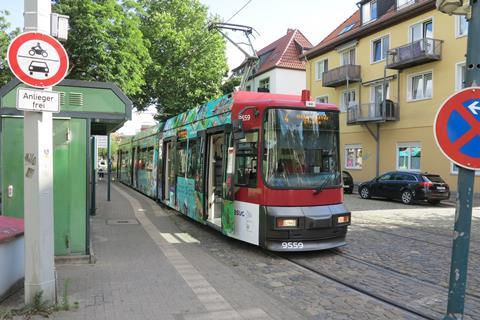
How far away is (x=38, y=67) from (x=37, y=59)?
0.08 m

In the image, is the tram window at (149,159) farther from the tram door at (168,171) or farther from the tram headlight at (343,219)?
the tram headlight at (343,219)

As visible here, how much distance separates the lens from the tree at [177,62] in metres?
30.8

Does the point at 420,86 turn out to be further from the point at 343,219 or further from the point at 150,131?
the point at 343,219

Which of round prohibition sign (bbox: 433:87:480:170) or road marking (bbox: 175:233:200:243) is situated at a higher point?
round prohibition sign (bbox: 433:87:480:170)

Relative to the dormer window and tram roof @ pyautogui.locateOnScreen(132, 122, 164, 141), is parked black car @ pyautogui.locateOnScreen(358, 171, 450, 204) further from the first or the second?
the dormer window

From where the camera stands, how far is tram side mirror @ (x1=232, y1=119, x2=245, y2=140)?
28.0ft

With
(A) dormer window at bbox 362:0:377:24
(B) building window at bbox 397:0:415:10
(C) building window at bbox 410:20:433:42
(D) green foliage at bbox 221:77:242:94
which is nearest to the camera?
(C) building window at bbox 410:20:433:42

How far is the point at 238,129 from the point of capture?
339 inches

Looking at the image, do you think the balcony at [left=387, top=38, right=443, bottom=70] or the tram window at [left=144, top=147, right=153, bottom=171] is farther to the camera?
the balcony at [left=387, top=38, right=443, bottom=70]

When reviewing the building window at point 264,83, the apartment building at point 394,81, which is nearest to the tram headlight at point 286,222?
the apartment building at point 394,81

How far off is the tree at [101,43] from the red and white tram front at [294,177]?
12171mm

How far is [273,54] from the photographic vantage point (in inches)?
1881

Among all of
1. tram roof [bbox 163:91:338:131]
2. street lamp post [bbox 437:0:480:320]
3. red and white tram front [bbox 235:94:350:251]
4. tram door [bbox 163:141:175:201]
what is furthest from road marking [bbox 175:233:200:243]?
street lamp post [bbox 437:0:480:320]

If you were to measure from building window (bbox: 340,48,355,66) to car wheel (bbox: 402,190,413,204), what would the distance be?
14126 millimetres
